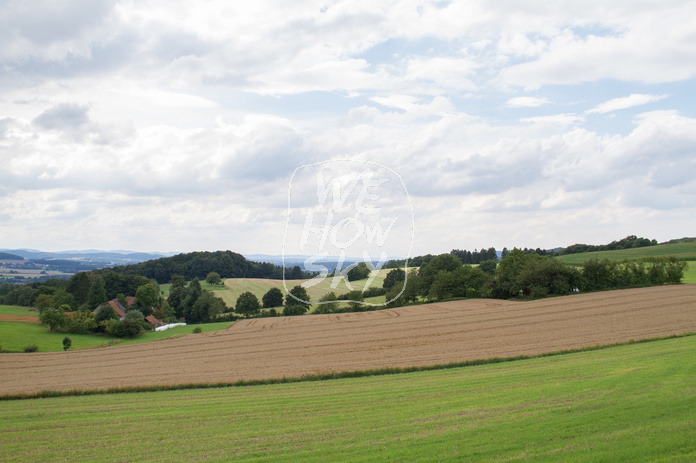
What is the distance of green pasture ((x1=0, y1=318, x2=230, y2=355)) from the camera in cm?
4866

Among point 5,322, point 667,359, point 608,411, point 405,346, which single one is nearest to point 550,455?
point 608,411

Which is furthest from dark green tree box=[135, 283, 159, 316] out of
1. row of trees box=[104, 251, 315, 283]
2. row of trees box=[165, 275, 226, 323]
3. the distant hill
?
the distant hill

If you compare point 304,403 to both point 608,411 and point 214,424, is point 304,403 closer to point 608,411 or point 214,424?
point 214,424

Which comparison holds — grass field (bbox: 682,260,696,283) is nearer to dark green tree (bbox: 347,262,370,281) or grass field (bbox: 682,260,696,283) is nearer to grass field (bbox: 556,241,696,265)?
grass field (bbox: 556,241,696,265)

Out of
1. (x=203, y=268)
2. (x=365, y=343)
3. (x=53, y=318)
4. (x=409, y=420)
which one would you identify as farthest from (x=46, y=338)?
(x=203, y=268)

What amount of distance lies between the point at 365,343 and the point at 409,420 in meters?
24.6

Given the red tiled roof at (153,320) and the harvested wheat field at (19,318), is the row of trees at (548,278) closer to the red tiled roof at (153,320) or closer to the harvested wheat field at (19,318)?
the red tiled roof at (153,320)

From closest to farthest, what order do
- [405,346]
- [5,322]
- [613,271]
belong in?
[405,346] → [5,322] → [613,271]

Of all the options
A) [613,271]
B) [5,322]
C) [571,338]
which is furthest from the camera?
[613,271]

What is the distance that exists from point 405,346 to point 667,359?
62.3ft

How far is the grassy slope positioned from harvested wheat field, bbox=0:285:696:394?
694 cm

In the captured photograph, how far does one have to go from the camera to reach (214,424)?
15484 millimetres

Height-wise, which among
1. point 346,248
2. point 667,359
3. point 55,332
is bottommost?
point 55,332

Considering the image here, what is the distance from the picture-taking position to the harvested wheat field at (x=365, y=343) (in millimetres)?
29328
